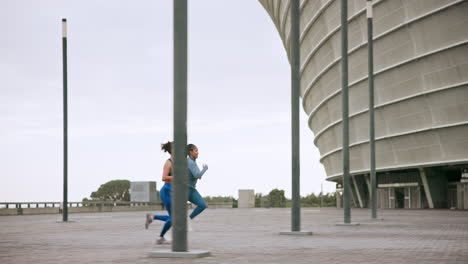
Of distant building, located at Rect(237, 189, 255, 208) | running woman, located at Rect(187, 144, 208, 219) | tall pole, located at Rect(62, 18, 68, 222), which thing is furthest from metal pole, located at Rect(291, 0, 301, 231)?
distant building, located at Rect(237, 189, 255, 208)

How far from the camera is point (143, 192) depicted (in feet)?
206

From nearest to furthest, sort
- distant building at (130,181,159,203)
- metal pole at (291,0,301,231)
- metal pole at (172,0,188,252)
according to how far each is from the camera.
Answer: metal pole at (172,0,188,252)
metal pole at (291,0,301,231)
distant building at (130,181,159,203)

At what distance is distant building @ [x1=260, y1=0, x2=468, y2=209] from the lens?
43.6 metres

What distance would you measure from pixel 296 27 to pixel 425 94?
33472 mm

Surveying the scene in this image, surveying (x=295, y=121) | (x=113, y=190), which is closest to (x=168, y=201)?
(x=295, y=121)

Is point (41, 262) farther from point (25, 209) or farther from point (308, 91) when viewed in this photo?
point (308, 91)

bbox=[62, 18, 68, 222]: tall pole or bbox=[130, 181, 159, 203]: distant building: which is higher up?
bbox=[62, 18, 68, 222]: tall pole

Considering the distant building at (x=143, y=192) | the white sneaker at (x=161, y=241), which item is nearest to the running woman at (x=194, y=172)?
the white sneaker at (x=161, y=241)

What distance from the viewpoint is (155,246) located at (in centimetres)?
1044

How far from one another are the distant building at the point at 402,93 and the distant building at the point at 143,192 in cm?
1534

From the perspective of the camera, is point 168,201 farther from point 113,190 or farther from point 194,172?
point 113,190

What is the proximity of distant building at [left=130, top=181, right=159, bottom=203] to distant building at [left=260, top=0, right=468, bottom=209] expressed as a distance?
50.3 feet

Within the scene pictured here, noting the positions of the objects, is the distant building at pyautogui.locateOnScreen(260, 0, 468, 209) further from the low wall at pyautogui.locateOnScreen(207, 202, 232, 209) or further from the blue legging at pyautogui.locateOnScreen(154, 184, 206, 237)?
the blue legging at pyautogui.locateOnScreen(154, 184, 206, 237)

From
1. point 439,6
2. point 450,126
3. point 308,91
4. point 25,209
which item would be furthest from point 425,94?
point 25,209
